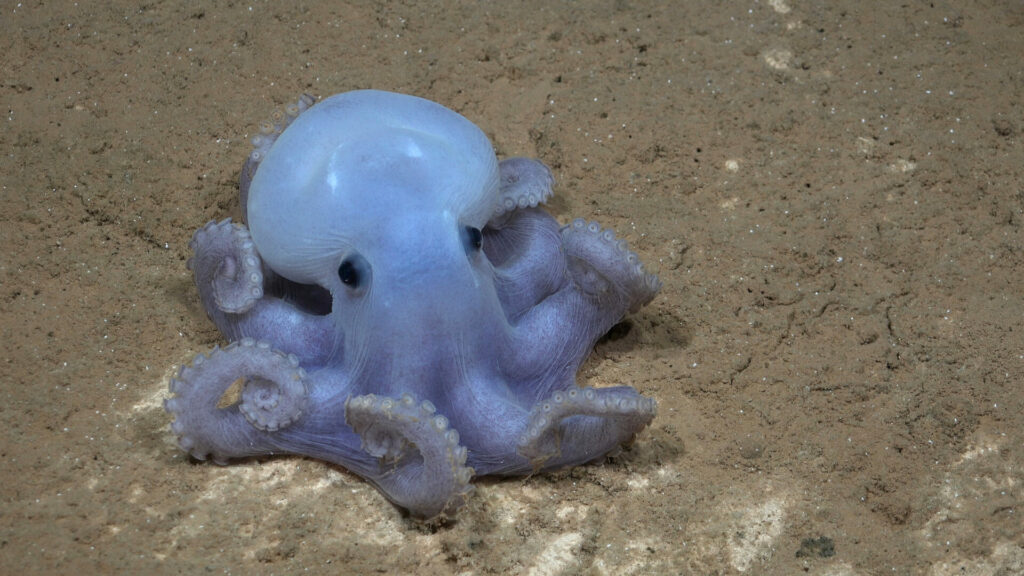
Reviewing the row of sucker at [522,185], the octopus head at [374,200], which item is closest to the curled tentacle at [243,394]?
the octopus head at [374,200]

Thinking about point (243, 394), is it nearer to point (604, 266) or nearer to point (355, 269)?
point (355, 269)

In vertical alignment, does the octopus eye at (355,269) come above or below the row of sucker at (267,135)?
below

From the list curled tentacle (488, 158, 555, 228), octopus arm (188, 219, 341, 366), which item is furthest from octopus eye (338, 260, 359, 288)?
curled tentacle (488, 158, 555, 228)

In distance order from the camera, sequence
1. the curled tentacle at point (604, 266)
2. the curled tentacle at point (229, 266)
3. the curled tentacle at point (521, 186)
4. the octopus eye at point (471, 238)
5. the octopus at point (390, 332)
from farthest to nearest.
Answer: the curled tentacle at point (521, 186)
the curled tentacle at point (604, 266)
the curled tentacle at point (229, 266)
the octopus eye at point (471, 238)
the octopus at point (390, 332)

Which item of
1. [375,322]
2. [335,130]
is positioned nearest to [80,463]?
[375,322]

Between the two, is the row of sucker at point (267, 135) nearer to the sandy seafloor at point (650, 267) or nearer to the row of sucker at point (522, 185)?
the sandy seafloor at point (650, 267)

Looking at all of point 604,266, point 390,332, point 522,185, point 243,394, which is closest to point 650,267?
point 604,266

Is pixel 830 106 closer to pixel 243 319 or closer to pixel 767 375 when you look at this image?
pixel 767 375
